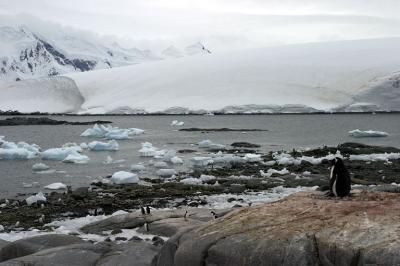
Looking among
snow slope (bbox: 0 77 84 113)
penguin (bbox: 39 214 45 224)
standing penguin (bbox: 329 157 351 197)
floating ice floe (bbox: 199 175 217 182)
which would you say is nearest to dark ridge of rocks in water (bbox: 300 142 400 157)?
floating ice floe (bbox: 199 175 217 182)

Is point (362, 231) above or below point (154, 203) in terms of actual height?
above

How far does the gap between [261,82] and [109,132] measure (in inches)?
1598

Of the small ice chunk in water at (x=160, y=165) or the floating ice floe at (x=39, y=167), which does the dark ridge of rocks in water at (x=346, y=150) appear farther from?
the floating ice floe at (x=39, y=167)

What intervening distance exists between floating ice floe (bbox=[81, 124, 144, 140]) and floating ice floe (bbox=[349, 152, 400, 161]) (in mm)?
20997

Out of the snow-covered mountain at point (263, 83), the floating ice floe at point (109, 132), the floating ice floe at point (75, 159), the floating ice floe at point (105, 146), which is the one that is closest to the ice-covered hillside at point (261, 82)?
the snow-covered mountain at point (263, 83)

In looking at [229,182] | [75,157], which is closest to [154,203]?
[229,182]

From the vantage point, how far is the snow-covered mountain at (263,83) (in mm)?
75438

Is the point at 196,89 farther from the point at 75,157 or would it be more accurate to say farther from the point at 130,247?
the point at 130,247

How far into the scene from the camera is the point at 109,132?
43.4m

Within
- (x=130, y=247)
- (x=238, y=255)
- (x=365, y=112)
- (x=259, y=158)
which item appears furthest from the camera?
(x=365, y=112)

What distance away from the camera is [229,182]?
19438mm

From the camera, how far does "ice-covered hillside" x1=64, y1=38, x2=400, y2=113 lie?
76000mm

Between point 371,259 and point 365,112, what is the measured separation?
75.0 metres

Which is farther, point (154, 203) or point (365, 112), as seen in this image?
point (365, 112)
